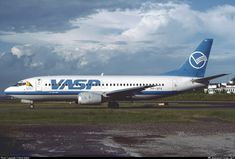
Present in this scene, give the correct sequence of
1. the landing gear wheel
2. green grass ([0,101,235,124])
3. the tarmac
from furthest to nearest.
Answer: the landing gear wheel
green grass ([0,101,235,124])
the tarmac

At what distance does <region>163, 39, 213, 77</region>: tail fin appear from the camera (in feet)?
145

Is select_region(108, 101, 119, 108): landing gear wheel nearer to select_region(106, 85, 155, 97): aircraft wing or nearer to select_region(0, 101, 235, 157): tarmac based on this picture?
select_region(106, 85, 155, 97): aircraft wing

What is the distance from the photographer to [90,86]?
41531mm

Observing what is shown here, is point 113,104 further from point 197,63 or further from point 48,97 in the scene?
point 197,63

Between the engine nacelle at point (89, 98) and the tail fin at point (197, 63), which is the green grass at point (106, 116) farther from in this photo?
the tail fin at point (197, 63)

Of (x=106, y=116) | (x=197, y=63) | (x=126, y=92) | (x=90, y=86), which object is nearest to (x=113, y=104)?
(x=126, y=92)

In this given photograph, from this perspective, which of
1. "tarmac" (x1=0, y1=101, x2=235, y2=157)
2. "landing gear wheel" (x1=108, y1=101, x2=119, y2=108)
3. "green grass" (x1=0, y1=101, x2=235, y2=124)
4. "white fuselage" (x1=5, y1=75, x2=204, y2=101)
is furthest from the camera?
"landing gear wheel" (x1=108, y1=101, x2=119, y2=108)

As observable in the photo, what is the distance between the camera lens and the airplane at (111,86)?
4100 cm

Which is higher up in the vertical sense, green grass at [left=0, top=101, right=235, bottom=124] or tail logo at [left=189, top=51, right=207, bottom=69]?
tail logo at [left=189, top=51, right=207, bottom=69]

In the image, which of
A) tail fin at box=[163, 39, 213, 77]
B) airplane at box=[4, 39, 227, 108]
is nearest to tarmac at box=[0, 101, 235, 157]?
airplane at box=[4, 39, 227, 108]

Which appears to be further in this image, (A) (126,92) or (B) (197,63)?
(B) (197,63)

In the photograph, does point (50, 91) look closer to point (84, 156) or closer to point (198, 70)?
point (198, 70)

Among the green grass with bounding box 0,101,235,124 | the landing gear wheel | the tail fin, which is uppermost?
the tail fin

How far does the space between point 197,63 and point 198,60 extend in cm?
35
